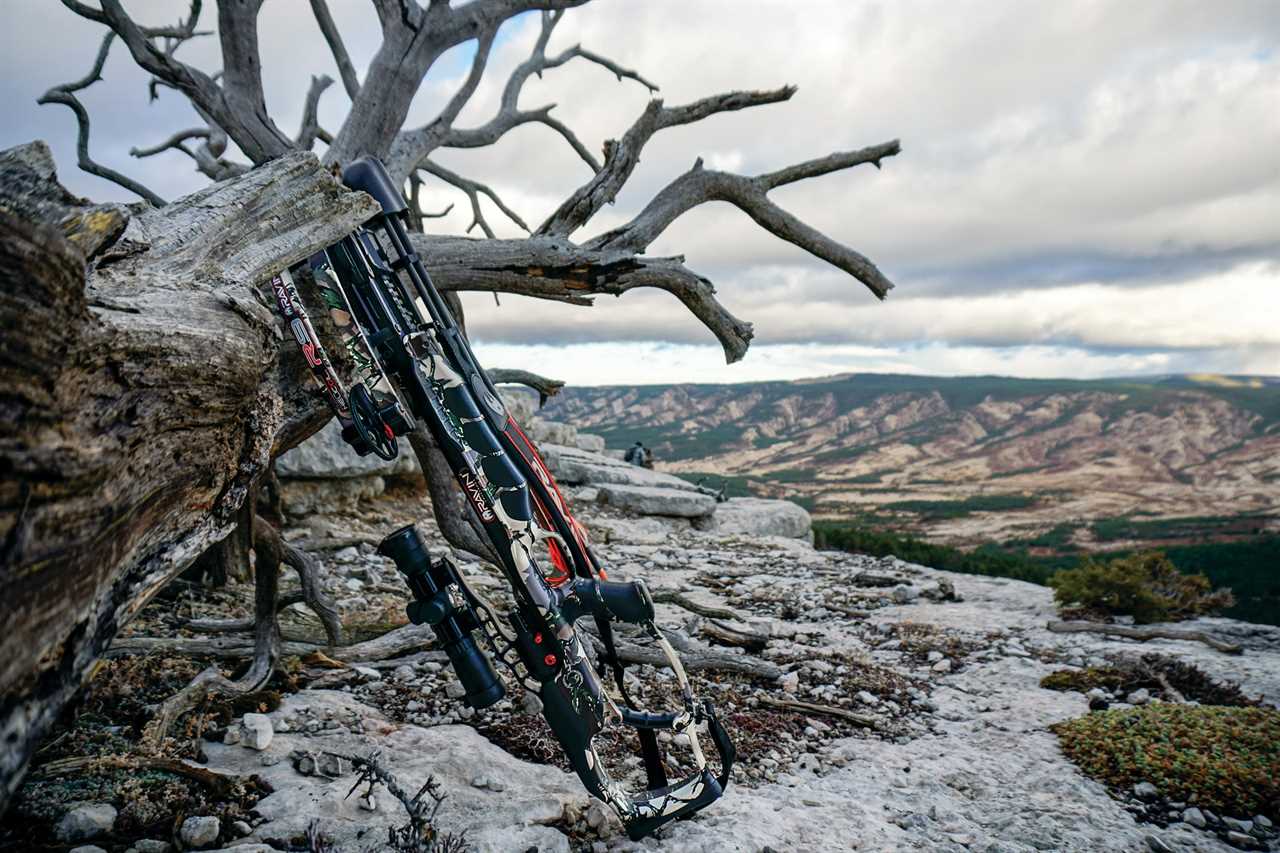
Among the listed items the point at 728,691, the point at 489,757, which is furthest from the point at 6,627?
the point at 728,691

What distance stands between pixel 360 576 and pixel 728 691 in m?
4.80

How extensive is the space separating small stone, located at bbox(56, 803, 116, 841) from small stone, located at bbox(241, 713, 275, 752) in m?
0.89

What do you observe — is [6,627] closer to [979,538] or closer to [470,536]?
[470,536]

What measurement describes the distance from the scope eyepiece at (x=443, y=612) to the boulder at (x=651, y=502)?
14.6m

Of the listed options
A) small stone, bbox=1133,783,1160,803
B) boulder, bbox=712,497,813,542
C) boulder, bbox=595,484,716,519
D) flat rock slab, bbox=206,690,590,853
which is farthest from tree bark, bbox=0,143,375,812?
boulder, bbox=712,497,813,542

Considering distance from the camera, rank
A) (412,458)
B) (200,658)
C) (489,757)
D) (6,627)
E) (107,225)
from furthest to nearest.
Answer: (412,458), (200,658), (489,757), (107,225), (6,627)

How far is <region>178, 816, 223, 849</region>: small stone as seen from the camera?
2926mm

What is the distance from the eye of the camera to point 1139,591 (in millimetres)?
9406

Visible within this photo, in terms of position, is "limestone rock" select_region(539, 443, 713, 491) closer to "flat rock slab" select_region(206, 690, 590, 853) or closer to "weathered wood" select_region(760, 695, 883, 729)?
"weathered wood" select_region(760, 695, 883, 729)

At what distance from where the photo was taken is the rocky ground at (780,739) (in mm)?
3570

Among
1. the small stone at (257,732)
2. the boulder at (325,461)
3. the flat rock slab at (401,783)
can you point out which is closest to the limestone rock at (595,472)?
the boulder at (325,461)

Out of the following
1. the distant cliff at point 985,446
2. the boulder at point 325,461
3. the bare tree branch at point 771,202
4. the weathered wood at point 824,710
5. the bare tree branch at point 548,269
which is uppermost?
the bare tree branch at point 771,202

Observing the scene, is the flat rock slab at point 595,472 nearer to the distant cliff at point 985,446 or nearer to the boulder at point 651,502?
the boulder at point 651,502

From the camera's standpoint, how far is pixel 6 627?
57.6 inches
